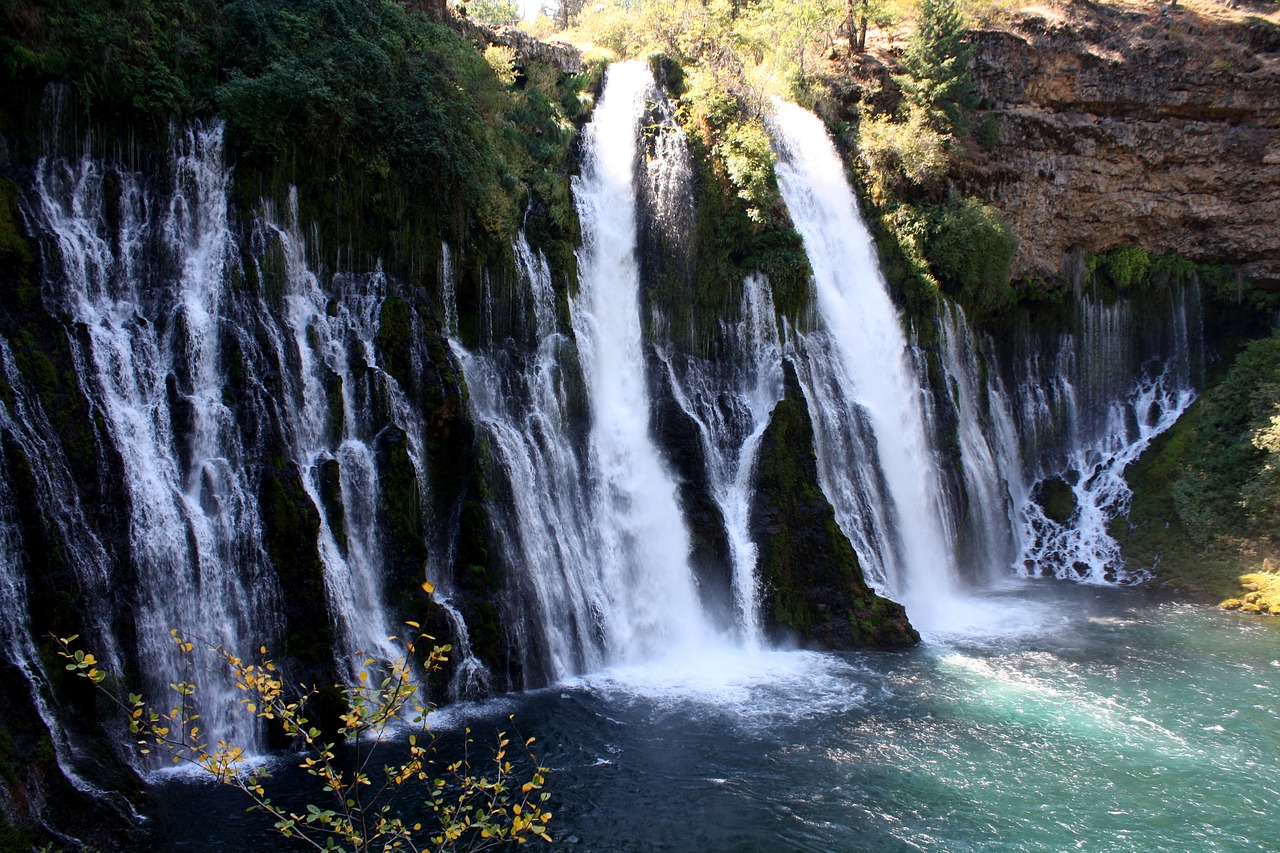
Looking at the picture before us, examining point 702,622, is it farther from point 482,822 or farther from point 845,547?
point 482,822

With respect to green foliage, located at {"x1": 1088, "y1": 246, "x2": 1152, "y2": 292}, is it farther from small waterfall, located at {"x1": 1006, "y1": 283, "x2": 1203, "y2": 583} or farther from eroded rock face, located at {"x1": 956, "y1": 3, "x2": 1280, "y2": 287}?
eroded rock face, located at {"x1": 956, "y1": 3, "x2": 1280, "y2": 287}

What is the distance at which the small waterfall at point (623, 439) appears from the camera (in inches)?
679

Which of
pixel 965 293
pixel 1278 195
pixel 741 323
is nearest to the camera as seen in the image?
pixel 741 323

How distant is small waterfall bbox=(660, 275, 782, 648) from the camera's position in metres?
17.9

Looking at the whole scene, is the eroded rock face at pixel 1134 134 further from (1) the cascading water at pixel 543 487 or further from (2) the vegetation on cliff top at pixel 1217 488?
(1) the cascading water at pixel 543 487

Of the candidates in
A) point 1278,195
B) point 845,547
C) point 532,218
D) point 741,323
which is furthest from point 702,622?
point 1278,195

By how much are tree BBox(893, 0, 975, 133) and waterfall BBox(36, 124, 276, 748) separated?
20.2m

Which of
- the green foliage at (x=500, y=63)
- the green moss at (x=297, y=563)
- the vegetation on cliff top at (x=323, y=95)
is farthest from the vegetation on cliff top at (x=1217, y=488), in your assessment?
the green moss at (x=297, y=563)

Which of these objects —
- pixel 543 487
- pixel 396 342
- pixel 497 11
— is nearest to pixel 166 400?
pixel 396 342

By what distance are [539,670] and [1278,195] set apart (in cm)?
2627

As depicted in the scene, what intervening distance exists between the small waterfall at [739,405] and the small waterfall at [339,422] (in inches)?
272

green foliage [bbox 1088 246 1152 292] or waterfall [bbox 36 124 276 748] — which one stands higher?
green foliage [bbox 1088 246 1152 292]

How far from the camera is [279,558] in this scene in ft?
42.9

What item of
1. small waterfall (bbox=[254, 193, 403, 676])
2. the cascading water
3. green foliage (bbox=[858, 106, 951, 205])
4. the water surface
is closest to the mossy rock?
the water surface
